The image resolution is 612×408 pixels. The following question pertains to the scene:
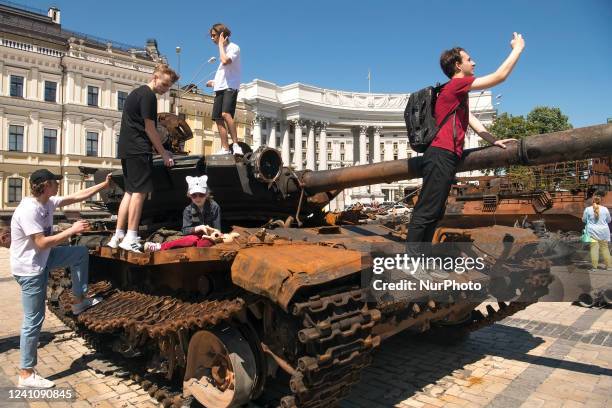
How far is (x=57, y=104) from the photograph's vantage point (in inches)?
1373

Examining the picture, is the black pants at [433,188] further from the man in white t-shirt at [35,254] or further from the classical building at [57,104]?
the classical building at [57,104]

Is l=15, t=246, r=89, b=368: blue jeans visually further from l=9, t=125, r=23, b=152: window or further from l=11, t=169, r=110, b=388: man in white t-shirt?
l=9, t=125, r=23, b=152: window

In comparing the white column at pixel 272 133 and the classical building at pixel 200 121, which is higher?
the white column at pixel 272 133

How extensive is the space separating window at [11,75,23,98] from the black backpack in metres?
37.0

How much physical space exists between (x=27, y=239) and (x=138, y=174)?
1212 millimetres

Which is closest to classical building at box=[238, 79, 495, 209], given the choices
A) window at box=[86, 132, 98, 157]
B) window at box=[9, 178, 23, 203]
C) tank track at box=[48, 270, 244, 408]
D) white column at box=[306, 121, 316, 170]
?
white column at box=[306, 121, 316, 170]

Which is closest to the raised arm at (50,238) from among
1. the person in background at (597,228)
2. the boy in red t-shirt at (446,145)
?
the boy in red t-shirt at (446,145)

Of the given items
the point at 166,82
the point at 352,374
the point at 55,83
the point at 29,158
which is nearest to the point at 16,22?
the point at 55,83

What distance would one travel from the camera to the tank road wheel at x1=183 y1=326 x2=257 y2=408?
3830mm

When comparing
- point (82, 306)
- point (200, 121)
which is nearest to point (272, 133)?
point (200, 121)

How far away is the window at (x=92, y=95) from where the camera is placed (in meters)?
36.1

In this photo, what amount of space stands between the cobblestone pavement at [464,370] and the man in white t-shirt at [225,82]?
3.02 meters

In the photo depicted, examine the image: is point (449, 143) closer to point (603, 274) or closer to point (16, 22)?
point (603, 274)

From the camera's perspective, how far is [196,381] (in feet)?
14.1
